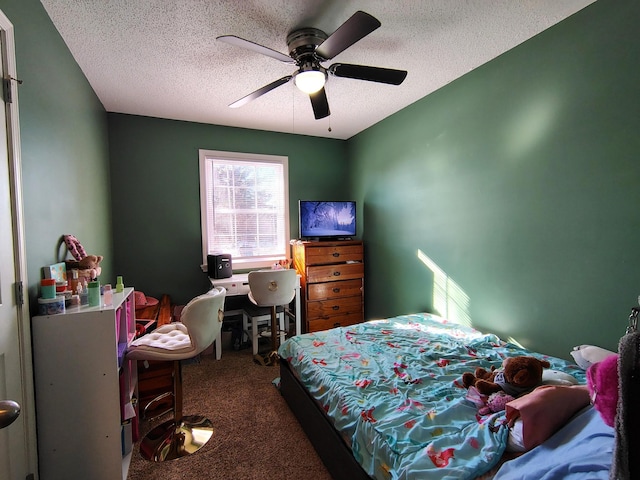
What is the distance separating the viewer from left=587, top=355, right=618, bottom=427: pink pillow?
718 mm

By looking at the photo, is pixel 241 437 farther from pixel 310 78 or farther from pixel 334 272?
pixel 310 78

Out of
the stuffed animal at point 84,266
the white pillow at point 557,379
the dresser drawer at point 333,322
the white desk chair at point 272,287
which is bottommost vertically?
the dresser drawer at point 333,322

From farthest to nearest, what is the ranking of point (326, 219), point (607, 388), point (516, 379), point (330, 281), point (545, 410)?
1. point (326, 219)
2. point (330, 281)
3. point (516, 379)
4. point (545, 410)
5. point (607, 388)

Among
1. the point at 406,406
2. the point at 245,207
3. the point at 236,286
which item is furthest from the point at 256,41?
the point at 406,406

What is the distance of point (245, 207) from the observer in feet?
12.3

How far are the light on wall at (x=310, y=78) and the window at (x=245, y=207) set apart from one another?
6.24ft

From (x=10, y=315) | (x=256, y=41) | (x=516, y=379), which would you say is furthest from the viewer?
(x=256, y=41)

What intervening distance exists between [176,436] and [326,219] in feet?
8.38

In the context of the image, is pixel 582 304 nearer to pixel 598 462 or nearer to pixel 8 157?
pixel 598 462

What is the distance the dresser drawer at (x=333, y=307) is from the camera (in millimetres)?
3420

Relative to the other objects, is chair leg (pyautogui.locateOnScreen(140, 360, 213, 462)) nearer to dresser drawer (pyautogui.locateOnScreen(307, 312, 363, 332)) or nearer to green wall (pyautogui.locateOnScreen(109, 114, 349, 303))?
dresser drawer (pyautogui.locateOnScreen(307, 312, 363, 332))

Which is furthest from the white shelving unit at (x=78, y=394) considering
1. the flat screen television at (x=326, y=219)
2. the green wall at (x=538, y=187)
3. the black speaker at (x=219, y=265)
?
the green wall at (x=538, y=187)

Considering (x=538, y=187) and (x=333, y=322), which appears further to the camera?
(x=333, y=322)

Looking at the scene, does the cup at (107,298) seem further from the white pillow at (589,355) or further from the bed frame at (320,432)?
the white pillow at (589,355)
